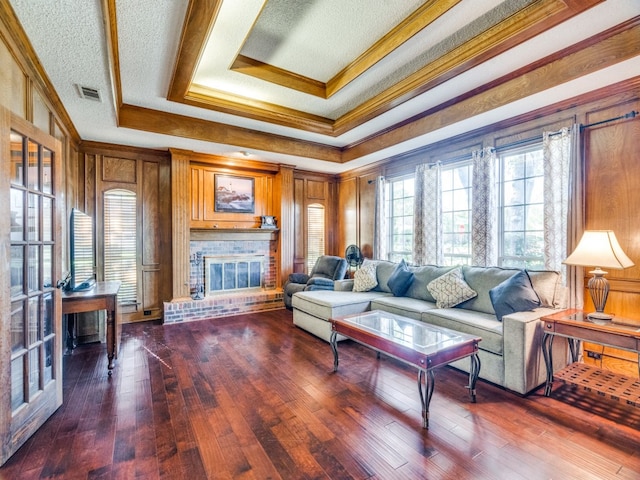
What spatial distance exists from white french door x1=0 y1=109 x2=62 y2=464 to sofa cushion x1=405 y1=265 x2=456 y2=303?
3688 millimetres

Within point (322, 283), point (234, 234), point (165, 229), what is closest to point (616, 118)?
point (322, 283)

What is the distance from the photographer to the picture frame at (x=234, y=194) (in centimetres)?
551

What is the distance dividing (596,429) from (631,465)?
1.17 feet

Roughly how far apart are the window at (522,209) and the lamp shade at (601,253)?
100 centimetres

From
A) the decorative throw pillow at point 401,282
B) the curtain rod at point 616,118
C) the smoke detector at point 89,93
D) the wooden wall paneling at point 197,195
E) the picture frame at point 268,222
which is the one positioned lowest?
the decorative throw pillow at point 401,282

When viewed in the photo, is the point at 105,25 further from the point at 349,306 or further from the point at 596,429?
the point at 596,429

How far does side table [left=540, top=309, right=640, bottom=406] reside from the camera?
2244 mm

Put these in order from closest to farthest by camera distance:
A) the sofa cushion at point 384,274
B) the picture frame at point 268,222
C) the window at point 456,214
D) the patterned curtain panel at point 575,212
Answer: the patterned curtain panel at point 575,212
the window at point 456,214
the sofa cushion at point 384,274
the picture frame at point 268,222

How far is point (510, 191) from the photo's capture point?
3.93m

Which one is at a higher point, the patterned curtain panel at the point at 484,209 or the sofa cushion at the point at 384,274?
the patterned curtain panel at the point at 484,209

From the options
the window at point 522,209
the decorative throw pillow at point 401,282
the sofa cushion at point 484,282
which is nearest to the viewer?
the sofa cushion at point 484,282

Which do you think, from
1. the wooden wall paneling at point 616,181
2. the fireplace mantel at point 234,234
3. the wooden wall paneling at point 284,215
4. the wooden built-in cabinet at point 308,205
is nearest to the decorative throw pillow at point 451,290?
the wooden wall paneling at point 616,181

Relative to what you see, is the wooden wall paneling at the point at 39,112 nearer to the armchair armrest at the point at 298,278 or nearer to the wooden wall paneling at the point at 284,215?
the wooden wall paneling at the point at 284,215

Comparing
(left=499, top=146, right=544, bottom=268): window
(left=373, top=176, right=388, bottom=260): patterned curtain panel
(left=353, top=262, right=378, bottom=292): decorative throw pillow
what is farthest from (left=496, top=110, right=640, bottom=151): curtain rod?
(left=353, top=262, right=378, bottom=292): decorative throw pillow
